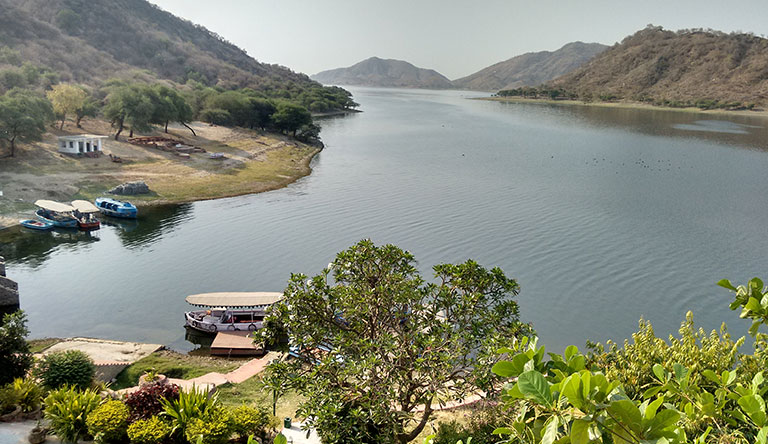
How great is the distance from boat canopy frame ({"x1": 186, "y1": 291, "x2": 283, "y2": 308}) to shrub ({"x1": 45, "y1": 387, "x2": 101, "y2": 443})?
43.1ft

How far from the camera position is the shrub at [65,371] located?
1553cm

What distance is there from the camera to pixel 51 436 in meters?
12.2

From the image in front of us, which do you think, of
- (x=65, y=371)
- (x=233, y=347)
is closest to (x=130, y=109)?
(x=233, y=347)

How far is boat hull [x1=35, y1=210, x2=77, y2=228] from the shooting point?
38062 mm

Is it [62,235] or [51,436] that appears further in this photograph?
[62,235]

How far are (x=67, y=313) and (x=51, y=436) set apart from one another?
16.6 m

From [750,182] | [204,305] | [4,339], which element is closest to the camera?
[4,339]

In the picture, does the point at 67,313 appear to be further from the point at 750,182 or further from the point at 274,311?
the point at 750,182

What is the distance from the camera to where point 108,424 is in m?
11.7

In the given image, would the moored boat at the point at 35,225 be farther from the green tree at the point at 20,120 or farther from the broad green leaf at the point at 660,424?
the broad green leaf at the point at 660,424

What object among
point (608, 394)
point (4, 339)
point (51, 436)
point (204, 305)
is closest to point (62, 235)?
point (204, 305)

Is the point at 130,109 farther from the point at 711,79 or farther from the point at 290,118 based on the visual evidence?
the point at 711,79

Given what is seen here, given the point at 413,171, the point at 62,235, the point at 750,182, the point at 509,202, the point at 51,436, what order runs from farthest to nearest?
the point at 413,171 < the point at 750,182 < the point at 509,202 < the point at 62,235 < the point at 51,436

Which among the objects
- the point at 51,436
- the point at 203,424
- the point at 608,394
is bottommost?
the point at 51,436
